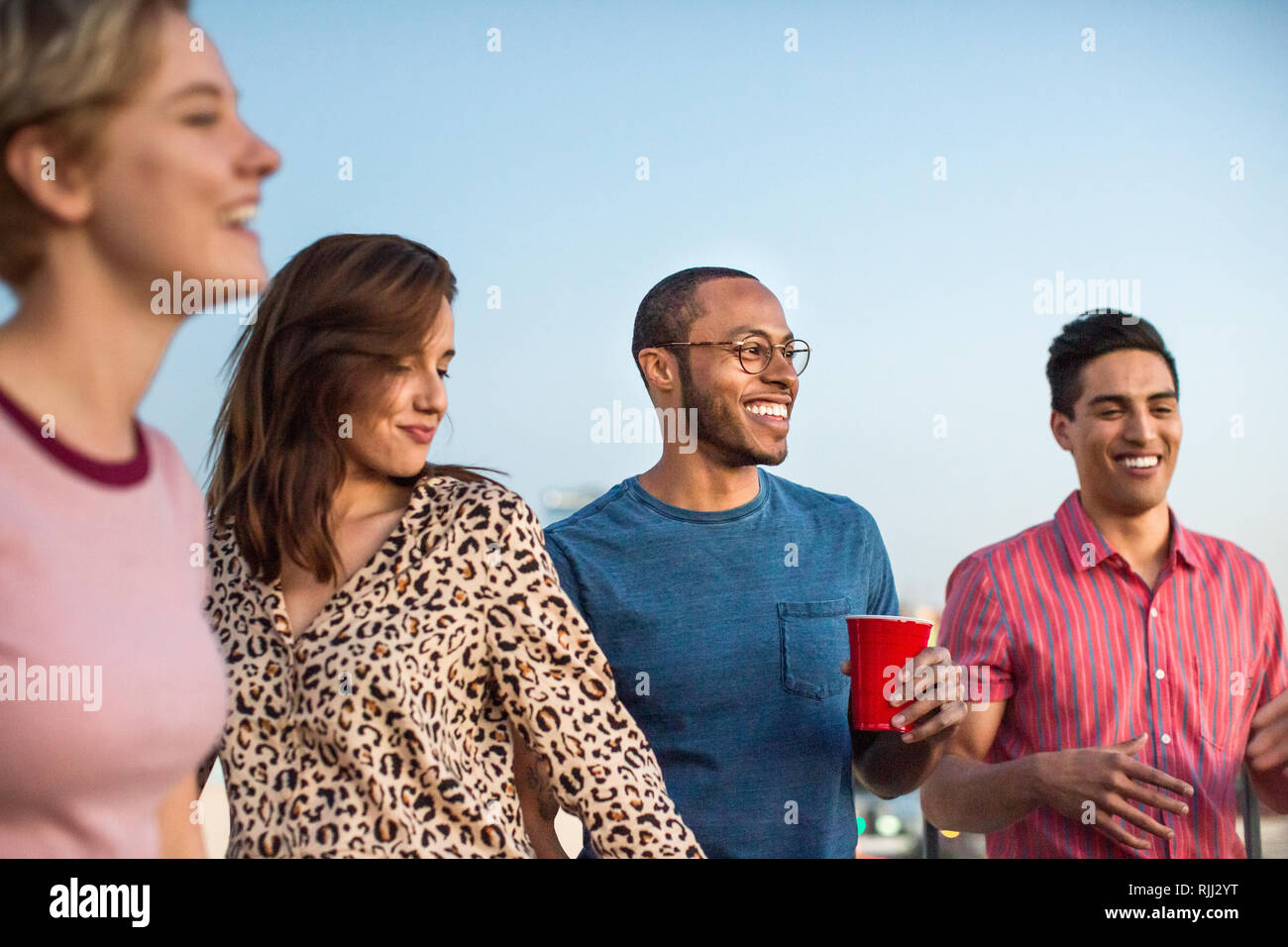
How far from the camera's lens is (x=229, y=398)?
7.96 ft

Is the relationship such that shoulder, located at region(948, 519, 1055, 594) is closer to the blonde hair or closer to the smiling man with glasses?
the smiling man with glasses

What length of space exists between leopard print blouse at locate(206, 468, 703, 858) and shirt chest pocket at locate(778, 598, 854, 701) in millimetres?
603

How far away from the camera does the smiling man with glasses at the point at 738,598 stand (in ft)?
8.95

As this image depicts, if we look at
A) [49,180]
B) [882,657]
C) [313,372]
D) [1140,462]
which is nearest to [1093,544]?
[1140,462]

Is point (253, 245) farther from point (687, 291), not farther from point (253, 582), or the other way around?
point (687, 291)

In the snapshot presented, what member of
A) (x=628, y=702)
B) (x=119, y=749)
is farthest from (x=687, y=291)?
(x=119, y=749)

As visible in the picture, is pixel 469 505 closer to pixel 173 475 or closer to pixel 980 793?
pixel 173 475

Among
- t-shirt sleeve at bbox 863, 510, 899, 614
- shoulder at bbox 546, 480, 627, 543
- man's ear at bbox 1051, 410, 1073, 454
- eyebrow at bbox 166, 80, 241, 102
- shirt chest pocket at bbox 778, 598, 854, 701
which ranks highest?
eyebrow at bbox 166, 80, 241, 102

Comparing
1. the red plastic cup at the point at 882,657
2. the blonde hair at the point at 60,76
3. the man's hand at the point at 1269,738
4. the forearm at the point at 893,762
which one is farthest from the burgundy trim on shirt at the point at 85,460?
the man's hand at the point at 1269,738

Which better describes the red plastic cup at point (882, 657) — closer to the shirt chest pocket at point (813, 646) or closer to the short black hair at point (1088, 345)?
the shirt chest pocket at point (813, 646)

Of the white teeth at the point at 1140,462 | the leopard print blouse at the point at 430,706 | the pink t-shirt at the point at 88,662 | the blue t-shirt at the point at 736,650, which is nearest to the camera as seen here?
the pink t-shirt at the point at 88,662

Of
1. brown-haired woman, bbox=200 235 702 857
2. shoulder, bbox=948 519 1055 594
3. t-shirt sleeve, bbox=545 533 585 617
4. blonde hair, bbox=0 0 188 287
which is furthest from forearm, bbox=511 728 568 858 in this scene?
blonde hair, bbox=0 0 188 287

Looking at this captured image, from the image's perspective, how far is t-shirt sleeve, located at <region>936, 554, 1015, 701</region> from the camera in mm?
2918

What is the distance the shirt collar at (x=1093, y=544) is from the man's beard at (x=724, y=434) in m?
0.71
